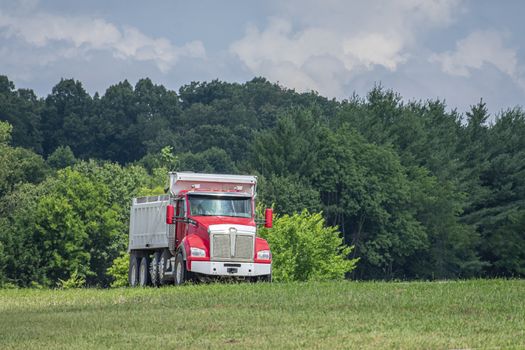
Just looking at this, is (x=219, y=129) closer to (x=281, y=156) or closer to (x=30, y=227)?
(x=281, y=156)

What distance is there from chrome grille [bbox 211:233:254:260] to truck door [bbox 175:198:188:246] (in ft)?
6.22

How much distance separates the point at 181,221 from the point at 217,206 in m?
1.33

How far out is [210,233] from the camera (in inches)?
1563

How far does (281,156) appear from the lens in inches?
4530

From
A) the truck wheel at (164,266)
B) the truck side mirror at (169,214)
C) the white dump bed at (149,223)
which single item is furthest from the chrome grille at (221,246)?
the white dump bed at (149,223)

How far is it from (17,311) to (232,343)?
10.1 meters

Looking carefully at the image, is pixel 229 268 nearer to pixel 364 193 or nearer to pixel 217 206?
pixel 217 206

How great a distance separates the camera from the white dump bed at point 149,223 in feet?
146

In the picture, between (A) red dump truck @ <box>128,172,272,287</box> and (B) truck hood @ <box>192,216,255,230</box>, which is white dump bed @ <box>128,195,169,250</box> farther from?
(B) truck hood @ <box>192,216,255,230</box>

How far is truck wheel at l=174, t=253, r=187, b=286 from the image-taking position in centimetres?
3997

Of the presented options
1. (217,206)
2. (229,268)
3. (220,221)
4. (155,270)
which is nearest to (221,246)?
(229,268)

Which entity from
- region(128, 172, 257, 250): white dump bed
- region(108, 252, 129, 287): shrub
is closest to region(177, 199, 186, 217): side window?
region(128, 172, 257, 250): white dump bed

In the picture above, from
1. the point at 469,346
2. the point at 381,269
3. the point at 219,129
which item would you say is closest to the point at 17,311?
the point at 469,346

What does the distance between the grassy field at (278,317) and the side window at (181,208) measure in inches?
267
